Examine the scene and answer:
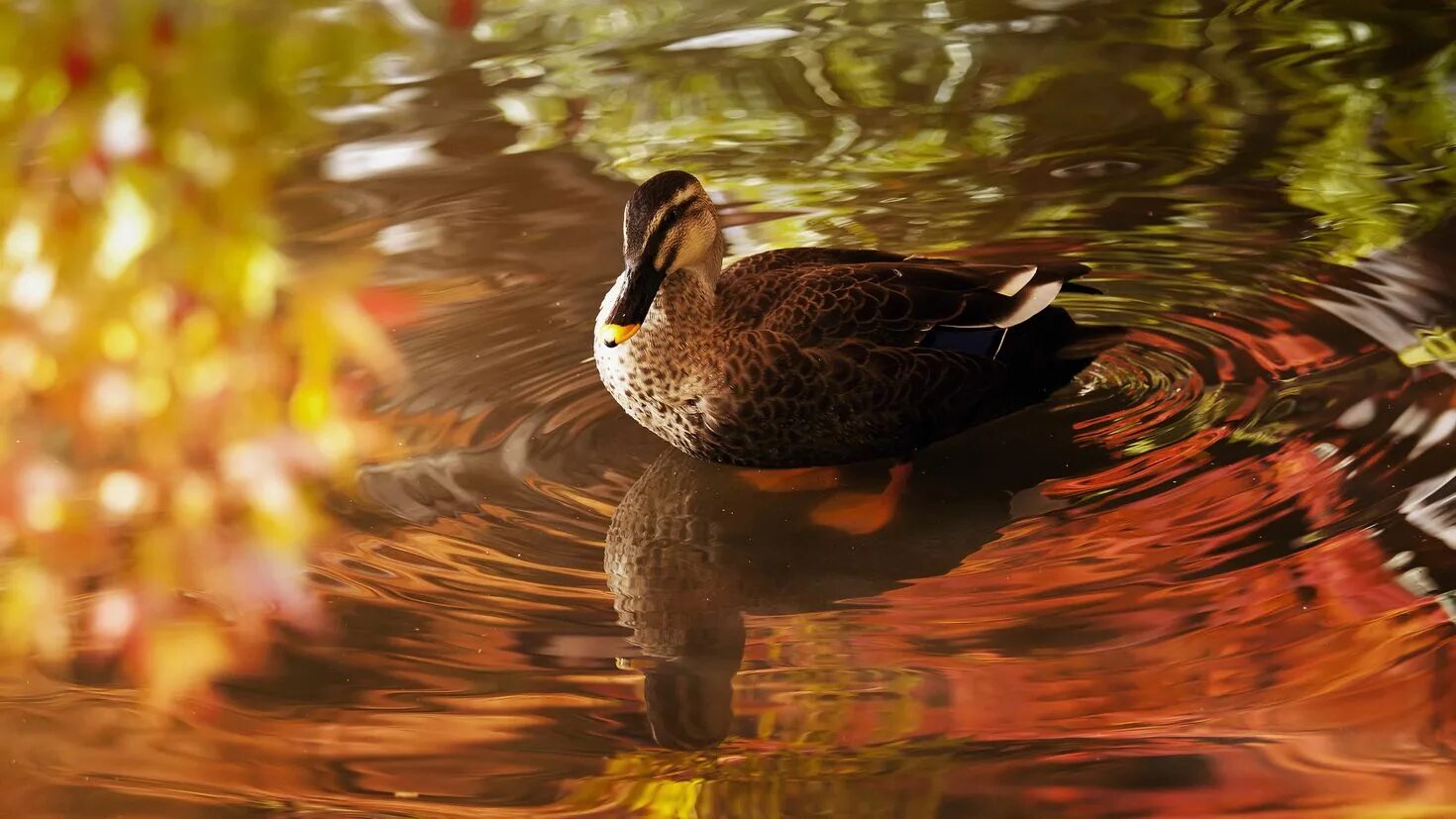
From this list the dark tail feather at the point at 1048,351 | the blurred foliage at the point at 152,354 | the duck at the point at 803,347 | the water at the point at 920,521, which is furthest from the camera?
the dark tail feather at the point at 1048,351

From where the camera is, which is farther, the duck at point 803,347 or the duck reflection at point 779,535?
the duck at point 803,347

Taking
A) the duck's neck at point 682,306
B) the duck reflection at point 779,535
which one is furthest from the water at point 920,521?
A: the duck's neck at point 682,306

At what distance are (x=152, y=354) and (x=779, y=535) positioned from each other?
1.12 m

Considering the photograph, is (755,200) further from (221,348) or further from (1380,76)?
(1380,76)

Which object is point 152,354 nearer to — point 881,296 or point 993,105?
point 881,296

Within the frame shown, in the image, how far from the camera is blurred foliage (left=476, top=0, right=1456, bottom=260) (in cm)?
331

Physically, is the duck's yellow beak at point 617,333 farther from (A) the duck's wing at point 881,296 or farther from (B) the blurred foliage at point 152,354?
(B) the blurred foliage at point 152,354

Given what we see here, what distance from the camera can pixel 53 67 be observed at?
7.78 ft

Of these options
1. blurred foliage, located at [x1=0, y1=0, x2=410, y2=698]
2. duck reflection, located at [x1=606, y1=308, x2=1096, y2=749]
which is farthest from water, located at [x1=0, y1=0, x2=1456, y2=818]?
blurred foliage, located at [x1=0, y1=0, x2=410, y2=698]

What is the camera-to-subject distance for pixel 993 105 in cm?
380

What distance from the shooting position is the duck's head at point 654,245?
2.33 m

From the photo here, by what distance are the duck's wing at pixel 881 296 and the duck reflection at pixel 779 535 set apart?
7 cm

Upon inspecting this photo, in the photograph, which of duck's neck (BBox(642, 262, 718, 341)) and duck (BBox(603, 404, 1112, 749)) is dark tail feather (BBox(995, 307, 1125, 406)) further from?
duck's neck (BBox(642, 262, 718, 341))

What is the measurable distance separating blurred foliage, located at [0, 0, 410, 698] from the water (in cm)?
13
